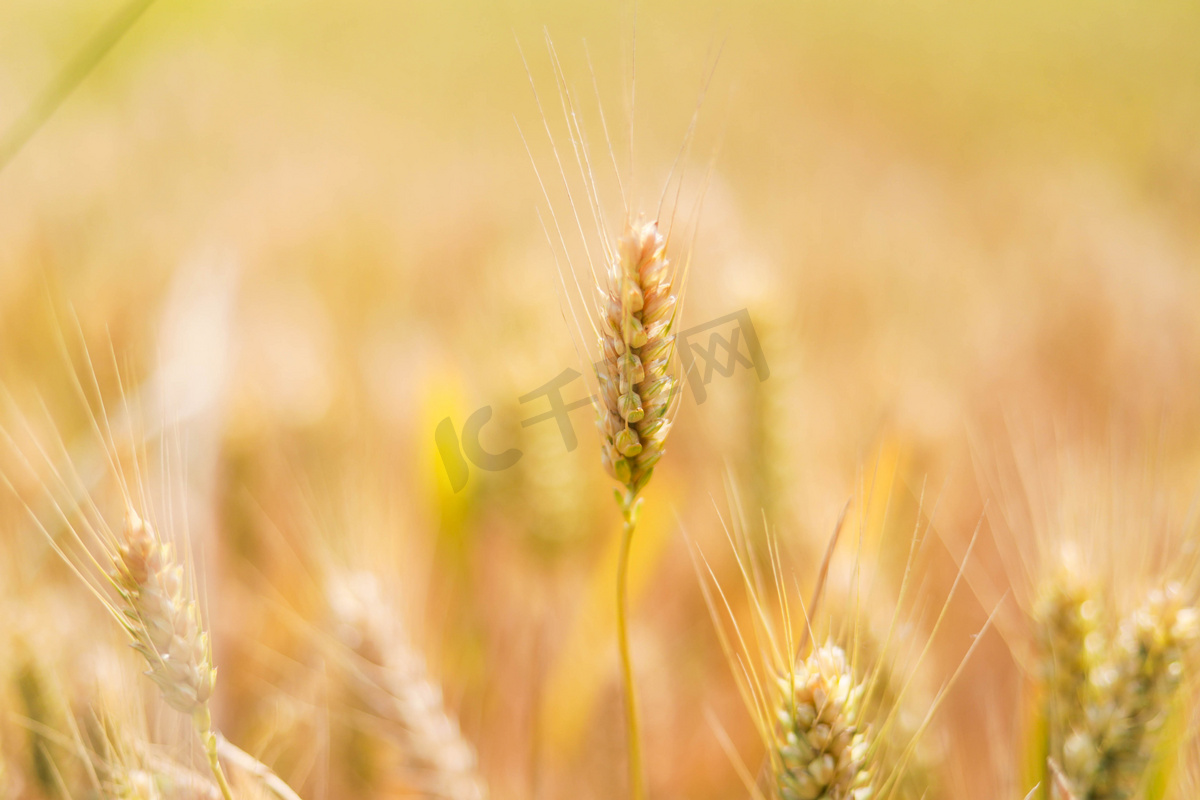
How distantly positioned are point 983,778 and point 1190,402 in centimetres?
89

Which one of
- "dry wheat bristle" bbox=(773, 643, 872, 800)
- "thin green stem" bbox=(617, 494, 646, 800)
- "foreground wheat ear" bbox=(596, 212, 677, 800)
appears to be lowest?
"dry wheat bristle" bbox=(773, 643, 872, 800)

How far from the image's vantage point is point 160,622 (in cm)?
43

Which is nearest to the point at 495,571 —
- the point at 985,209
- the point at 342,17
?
the point at 985,209

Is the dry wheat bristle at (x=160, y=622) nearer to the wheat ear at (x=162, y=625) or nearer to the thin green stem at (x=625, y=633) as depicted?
the wheat ear at (x=162, y=625)

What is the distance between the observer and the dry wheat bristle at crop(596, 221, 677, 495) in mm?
456

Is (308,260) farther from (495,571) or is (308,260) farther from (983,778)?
(983,778)

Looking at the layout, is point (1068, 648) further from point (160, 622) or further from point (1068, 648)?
point (160, 622)

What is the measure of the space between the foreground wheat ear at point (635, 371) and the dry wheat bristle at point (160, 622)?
291 mm

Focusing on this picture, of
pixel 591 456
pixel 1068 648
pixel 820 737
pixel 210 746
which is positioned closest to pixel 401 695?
pixel 210 746

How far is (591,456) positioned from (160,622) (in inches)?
42.2

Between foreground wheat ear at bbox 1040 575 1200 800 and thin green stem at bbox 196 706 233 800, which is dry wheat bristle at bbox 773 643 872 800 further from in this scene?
thin green stem at bbox 196 706 233 800

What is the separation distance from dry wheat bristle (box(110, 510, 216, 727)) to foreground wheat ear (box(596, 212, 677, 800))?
29 centimetres

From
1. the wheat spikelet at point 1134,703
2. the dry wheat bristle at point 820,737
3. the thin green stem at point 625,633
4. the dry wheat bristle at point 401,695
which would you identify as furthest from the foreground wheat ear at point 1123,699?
the dry wheat bristle at point 401,695

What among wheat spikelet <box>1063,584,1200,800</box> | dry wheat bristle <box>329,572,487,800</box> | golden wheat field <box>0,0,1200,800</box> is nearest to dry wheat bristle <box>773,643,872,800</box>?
golden wheat field <box>0,0,1200,800</box>
